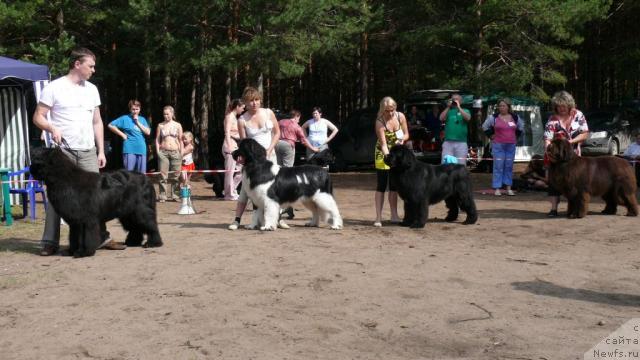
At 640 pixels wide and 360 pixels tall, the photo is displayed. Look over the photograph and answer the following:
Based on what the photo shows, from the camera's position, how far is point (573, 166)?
10.3 meters

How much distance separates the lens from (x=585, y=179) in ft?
34.2

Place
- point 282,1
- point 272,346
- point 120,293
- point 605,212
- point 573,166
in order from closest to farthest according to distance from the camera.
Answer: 1. point 272,346
2. point 120,293
3. point 573,166
4. point 605,212
5. point 282,1

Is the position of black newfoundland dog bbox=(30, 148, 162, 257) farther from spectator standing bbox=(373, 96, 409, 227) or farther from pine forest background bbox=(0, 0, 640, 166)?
pine forest background bbox=(0, 0, 640, 166)

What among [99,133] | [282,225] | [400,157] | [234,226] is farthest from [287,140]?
[99,133]

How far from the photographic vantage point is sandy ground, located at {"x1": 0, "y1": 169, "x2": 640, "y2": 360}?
4707mm

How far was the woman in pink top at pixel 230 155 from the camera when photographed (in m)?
11.9

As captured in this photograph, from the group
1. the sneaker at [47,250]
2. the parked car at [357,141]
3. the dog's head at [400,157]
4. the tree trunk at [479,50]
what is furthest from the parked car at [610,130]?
the sneaker at [47,250]

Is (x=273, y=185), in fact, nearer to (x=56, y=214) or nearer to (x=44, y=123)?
(x=56, y=214)

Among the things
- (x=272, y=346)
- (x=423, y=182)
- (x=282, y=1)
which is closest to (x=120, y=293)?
(x=272, y=346)

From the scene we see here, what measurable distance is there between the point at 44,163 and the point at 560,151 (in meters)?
6.50

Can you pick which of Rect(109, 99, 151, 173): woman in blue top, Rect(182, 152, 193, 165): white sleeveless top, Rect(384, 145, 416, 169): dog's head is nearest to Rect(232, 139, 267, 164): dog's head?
Rect(384, 145, 416, 169): dog's head

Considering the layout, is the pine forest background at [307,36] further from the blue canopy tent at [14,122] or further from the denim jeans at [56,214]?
the denim jeans at [56,214]

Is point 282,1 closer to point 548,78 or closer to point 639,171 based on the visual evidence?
point 548,78

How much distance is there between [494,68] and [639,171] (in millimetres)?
7396
